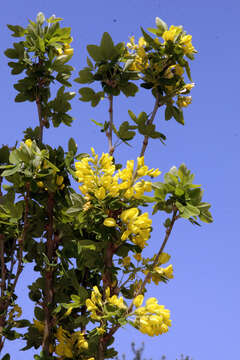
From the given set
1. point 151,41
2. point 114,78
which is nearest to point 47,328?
point 114,78

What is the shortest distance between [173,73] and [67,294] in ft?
5.36

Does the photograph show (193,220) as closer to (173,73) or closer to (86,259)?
(86,259)

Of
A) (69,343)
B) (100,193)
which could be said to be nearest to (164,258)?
(100,193)

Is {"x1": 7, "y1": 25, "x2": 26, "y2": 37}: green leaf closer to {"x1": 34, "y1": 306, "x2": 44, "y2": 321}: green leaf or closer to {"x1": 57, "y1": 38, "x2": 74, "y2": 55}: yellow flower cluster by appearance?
{"x1": 57, "y1": 38, "x2": 74, "y2": 55}: yellow flower cluster

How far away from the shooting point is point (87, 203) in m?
2.79

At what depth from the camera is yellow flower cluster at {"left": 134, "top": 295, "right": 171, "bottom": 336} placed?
2482 millimetres

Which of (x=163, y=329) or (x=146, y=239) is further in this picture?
(x=146, y=239)

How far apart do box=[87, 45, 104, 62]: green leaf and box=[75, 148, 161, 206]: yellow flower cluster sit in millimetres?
730

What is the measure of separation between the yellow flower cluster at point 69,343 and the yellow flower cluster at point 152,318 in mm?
587

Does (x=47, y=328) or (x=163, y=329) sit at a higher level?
(x=47, y=328)

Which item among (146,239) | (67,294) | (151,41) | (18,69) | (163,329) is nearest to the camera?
(163,329)

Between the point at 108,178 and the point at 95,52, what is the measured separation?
3.07 feet

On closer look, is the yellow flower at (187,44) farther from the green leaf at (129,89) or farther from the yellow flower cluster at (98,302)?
the yellow flower cluster at (98,302)

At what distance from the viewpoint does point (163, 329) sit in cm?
254
